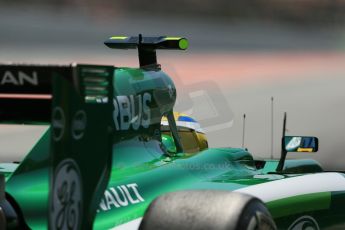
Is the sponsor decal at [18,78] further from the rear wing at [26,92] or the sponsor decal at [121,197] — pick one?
the sponsor decal at [121,197]

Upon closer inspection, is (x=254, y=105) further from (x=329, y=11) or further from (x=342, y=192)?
(x=342, y=192)

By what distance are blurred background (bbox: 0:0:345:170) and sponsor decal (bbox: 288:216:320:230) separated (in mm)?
5327

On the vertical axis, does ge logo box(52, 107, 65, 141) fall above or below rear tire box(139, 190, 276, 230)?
above

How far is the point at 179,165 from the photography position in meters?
2.79

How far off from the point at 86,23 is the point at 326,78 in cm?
300

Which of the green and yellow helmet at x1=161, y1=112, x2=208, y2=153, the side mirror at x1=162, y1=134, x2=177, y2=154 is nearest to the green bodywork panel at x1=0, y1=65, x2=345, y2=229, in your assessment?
the side mirror at x1=162, y1=134, x2=177, y2=154

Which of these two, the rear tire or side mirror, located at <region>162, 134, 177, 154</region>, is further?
side mirror, located at <region>162, 134, 177, 154</region>

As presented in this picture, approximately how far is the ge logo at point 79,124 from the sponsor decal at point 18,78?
0.12 m

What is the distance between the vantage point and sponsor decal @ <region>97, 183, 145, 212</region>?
93.1 inches

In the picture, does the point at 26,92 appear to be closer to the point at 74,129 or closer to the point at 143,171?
the point at 74,129

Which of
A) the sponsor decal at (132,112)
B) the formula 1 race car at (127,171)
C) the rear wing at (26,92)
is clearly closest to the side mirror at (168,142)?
the formula 1 race car at (127,171)

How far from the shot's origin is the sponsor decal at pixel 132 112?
2672 millimetres

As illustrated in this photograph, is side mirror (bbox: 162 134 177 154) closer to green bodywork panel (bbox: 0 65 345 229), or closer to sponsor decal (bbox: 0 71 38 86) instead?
green bodywork panel (bbox: 0 65 345 229)

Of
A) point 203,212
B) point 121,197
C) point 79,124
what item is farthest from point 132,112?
point 79,124
